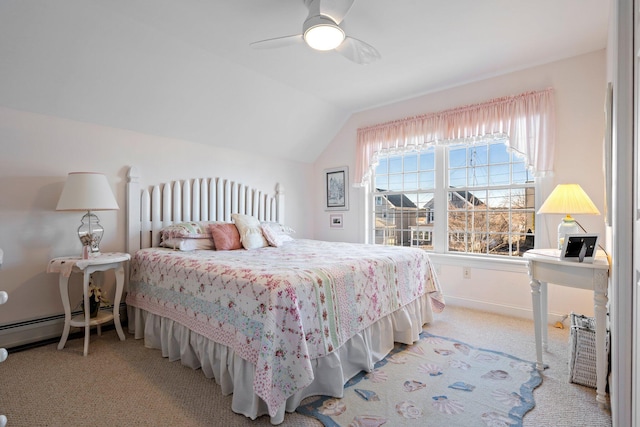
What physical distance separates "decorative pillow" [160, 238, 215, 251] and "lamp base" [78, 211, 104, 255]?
1.75 ft

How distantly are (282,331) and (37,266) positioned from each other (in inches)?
94.2

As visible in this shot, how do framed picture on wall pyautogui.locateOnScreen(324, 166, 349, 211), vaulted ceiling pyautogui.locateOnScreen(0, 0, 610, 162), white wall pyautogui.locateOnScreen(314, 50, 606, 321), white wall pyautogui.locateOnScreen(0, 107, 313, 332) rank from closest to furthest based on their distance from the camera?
vaulted ceiling pyautogui.locateOnScreen(0, 0, 610, 162) < white wall pyautogui.locateOnScreen(0, 107, 313, 332) < white wall pyautogui.locateOnScreen(314, 50, 606, 321) < framed picture on wall pyautogui.locateOnScreen(324, 166, 349, 211)

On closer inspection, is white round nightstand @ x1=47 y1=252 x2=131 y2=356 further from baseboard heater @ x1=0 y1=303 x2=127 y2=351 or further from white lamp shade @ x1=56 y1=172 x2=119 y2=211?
white lamp shade @ x1=56 y1=172 x2=119 y2=211

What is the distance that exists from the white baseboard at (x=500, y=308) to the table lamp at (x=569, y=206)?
1.14 meters

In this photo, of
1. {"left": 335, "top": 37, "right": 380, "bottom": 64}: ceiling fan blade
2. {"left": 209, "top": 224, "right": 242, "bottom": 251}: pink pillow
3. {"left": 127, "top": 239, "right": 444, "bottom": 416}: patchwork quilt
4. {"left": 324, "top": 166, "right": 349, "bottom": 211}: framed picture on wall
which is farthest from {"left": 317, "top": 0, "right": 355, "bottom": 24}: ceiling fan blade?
{"left": 324, "top": 166, "right": 349, "bottom": 211}: framed picture on wall

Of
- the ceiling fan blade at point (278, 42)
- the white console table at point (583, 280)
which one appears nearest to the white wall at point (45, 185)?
the ceiling fan blade at point (278, 42)

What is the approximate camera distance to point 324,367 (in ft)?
5.99

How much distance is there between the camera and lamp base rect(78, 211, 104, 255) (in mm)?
2555

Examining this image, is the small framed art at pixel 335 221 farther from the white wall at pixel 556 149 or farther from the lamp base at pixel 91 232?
the lamp base at pixel 91 232

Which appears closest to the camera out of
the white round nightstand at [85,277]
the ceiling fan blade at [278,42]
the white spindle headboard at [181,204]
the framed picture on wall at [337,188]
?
the ceiling fan blade at [278,42]

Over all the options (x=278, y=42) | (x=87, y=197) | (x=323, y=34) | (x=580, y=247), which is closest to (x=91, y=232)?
(x=87, y=197)

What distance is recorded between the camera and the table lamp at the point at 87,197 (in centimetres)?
238

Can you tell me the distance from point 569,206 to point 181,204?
3.58 metres

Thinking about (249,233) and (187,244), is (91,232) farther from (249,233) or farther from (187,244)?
(249,233)
